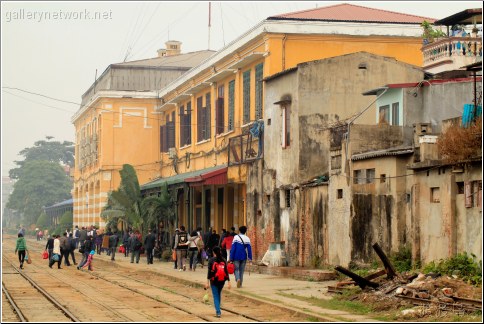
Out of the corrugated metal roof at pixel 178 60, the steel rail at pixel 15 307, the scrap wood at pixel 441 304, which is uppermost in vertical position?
the corrugated metal roof at pixel 178 60

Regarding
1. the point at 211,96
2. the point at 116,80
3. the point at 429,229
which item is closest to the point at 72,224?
the point at 116,80

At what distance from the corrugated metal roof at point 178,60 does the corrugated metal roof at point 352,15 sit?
2300cm

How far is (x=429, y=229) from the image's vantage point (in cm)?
2228

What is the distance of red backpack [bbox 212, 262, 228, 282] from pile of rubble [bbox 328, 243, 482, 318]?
285 centimetres

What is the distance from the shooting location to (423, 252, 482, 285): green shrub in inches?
774

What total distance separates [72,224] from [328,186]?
184 ft

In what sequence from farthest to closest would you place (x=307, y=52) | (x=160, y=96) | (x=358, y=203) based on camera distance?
1. (x=160, y=96)
2. (x=307, y=52)
3. (x=358, y=203)

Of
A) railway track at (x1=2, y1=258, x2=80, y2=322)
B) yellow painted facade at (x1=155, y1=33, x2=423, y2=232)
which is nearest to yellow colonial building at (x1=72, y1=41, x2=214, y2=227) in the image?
A: yellow painted facade at (x1=155, y1=33, x2=423, y2=232)

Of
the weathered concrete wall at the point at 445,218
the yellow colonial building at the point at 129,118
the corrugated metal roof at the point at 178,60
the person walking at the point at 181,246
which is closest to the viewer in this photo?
the weathered concrete wall at the point at 445,218

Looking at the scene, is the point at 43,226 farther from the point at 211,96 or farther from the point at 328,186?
the point at 328,186

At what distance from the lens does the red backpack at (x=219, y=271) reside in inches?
776

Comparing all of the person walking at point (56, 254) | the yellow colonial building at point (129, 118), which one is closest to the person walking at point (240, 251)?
the person walking at point (56, 254)

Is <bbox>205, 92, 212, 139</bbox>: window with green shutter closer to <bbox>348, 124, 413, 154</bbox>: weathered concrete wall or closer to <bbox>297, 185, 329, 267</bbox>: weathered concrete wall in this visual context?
<bbox>297, 185, 329, 267</bbox>: weathered concrete wall

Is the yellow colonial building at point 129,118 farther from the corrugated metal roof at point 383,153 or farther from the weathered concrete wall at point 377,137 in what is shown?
the corrugated metal roof at point 383,153
